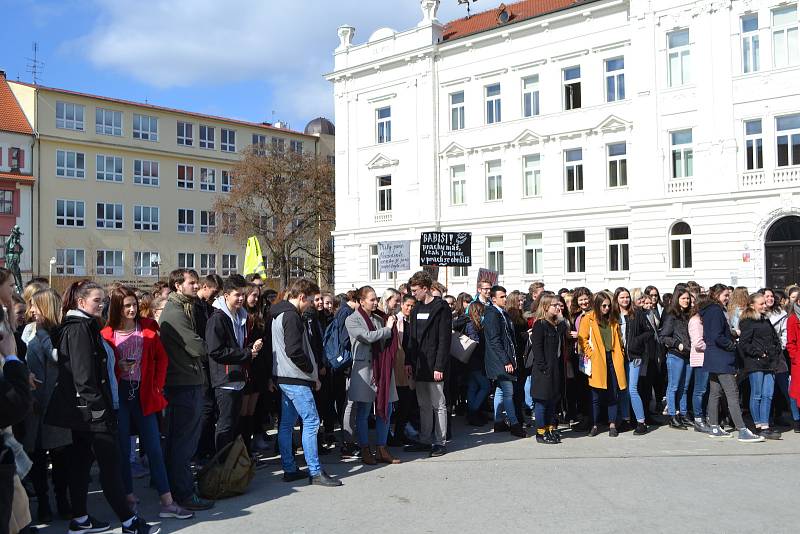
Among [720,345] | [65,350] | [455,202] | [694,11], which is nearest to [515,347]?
[720,345]

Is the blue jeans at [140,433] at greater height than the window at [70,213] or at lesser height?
lesser

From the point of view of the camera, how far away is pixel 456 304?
13.5 meters

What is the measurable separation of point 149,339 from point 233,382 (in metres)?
1.27

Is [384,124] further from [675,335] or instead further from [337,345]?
[337,345]

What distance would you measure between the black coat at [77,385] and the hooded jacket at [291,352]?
7.29ft

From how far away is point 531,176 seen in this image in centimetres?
3522

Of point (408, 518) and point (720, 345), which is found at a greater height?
point (720, 345)

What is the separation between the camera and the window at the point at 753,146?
92.6 ft

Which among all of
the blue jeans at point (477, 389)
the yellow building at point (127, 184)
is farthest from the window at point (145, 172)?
the blue jeans at point (477, 389)

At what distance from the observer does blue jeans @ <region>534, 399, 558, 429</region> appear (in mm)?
10188

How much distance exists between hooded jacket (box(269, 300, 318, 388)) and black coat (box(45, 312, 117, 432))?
2221 millimetres

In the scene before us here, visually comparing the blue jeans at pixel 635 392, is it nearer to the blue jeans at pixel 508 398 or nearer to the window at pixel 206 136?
the blue jeans at pixel 508 398

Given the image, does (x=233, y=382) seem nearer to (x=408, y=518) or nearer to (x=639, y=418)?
(x=408, y=518)

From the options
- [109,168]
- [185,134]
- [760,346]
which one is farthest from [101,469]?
[185,134]
